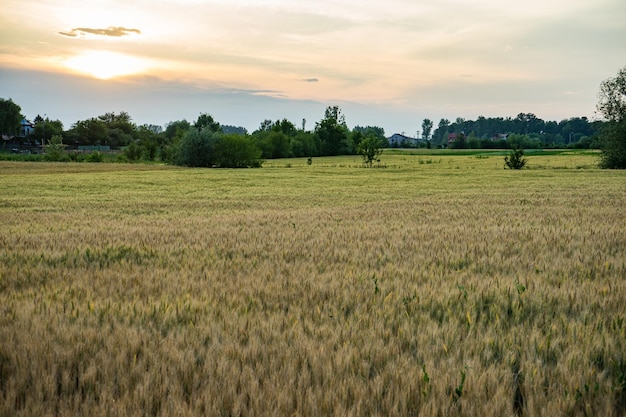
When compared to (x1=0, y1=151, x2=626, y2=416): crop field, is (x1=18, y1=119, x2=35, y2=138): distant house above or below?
above

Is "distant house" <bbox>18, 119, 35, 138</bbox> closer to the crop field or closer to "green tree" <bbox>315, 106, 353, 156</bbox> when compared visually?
"green tree" <bbox>315, 106, 353, 156</bbox>

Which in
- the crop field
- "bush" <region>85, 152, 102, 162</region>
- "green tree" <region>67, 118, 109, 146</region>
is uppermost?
"green tree" <region>67, 118, 109, 146</region>

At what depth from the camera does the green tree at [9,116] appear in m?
130

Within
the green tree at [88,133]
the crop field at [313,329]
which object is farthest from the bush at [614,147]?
the green tree at [88,133]

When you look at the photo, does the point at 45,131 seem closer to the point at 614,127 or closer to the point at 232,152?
the point at 232,152

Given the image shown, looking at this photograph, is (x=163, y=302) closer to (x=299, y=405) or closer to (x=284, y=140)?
(x=299, y=405)

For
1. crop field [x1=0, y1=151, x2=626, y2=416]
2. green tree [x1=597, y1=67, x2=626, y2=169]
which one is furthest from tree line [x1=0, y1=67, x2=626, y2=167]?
crop field [x1=0, y1=151, x2=626, y2=416]

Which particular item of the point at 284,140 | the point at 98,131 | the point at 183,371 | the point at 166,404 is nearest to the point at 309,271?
the point at 183,371

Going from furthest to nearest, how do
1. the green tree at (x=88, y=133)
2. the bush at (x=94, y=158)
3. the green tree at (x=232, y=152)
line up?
the green tree at (x=88, y=133), the bush at (x=94, y=158), the green tree at (x=232, y=152)

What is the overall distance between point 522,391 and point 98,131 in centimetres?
17699

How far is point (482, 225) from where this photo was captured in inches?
545

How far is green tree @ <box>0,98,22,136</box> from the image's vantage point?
130 m

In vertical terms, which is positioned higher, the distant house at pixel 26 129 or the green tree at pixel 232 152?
the distant house at pixel 26 129

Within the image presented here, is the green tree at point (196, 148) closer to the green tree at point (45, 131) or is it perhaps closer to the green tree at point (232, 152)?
the green tree at point (232, 152)
